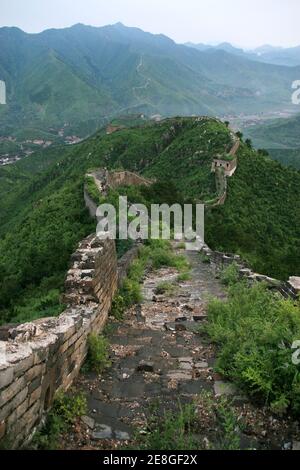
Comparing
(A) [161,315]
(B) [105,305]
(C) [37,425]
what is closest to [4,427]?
(C) [37,425]

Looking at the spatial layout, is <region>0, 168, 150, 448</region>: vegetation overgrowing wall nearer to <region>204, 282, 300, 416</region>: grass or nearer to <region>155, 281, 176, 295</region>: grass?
<region>204, 282, 300, 416</region>: grass

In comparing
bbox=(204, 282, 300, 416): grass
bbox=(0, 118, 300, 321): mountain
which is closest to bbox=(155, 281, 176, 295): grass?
bbox=(0, 118, 300, 321): mountain

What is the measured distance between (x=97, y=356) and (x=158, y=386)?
100 cm

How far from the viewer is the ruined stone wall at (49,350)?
184 inches

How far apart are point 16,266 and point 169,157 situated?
37060 mm

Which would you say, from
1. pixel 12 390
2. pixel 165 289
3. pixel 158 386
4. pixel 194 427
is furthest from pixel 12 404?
pixel 165 289

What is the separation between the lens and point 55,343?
5.74 metres

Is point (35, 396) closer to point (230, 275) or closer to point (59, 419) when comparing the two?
point (59, 419)

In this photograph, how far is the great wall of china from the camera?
4.70 metres

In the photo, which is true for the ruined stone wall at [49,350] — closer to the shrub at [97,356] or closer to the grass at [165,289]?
the shrub at [97,356]

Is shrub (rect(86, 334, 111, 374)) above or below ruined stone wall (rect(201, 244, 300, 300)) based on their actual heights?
below

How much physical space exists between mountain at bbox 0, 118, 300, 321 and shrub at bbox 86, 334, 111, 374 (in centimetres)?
162

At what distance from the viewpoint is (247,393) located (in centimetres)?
611

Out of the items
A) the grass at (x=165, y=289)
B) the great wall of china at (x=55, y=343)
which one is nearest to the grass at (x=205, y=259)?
the grass at (x=165, y=289)
